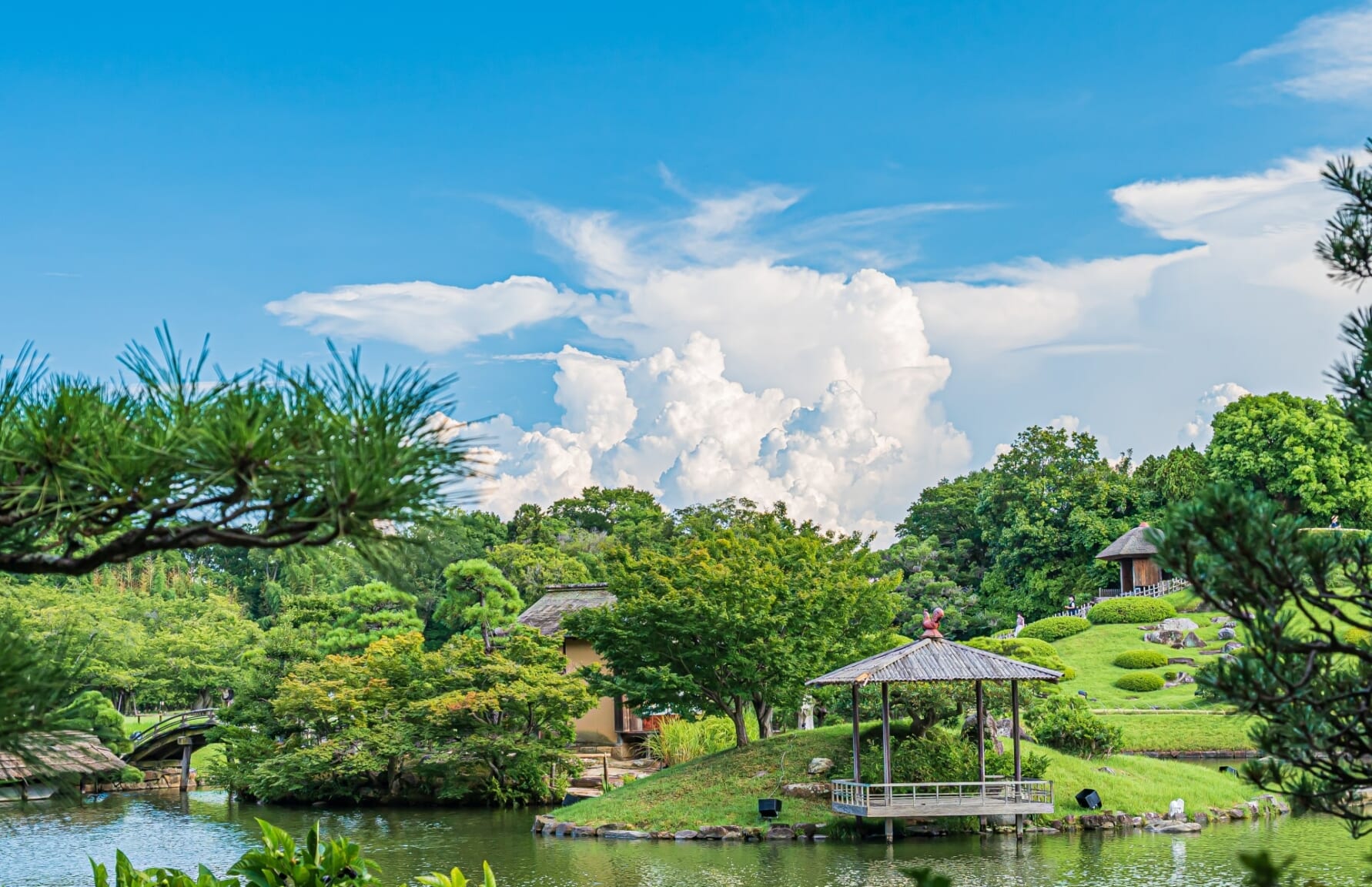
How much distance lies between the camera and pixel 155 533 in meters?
2.86

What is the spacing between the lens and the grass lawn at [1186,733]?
23.9m

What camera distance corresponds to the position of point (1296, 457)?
3669 centimetres

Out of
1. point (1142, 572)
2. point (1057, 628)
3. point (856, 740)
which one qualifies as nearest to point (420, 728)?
point (856, 740)

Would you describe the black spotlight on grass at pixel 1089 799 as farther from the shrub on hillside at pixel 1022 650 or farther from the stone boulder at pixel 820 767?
the shrub on hillside at pixel 1022 650

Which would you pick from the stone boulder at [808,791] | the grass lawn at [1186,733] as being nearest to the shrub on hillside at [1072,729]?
the stone boulder at [808,791]

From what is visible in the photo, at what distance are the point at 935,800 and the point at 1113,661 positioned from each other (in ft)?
56.4

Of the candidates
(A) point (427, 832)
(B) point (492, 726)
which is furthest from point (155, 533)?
(B) point (492, 726)

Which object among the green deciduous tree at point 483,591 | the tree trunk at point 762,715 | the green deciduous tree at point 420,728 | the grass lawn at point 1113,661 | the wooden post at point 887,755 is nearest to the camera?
the wooden post at point 887,755

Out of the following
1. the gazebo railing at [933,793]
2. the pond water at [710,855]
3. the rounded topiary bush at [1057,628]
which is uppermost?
the rounded topiary bush at [1057,628]

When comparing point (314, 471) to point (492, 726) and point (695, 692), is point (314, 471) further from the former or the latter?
point (492, 726)

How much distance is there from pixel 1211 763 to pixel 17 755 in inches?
928

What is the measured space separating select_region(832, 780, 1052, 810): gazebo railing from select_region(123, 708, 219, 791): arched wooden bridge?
1377cm

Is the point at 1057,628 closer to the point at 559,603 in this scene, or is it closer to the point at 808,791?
the point at 559,603

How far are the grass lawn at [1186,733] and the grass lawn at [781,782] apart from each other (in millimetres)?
5712
